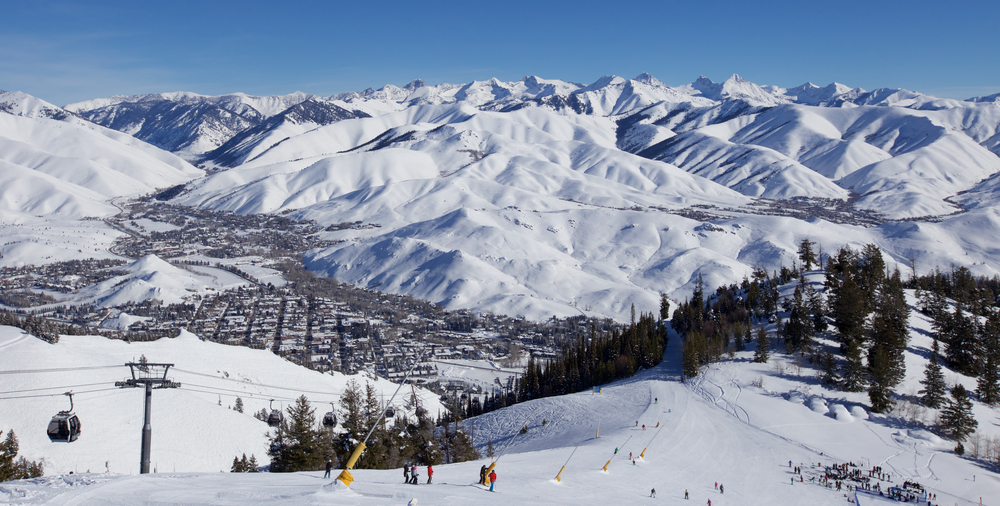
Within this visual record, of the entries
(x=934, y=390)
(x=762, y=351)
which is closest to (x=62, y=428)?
(x=762, y=351)

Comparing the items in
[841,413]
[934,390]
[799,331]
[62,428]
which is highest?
[799,331]

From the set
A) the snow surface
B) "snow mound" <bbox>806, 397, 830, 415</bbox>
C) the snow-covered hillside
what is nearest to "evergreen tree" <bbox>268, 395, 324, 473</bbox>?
the snow surface

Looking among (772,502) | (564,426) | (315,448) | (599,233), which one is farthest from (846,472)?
(599,233)

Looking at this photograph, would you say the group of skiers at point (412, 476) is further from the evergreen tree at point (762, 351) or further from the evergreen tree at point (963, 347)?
the evergreen tree at point (963, 347)

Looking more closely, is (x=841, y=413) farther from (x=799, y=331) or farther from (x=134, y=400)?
(x=134, y=400)

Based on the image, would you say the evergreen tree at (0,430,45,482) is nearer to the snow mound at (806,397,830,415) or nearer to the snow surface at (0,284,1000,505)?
the snow surface at (0,284,1000,505)

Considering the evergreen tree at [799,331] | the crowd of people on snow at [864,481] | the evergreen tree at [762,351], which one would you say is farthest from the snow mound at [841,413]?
the evergreen tree at [799,331]
